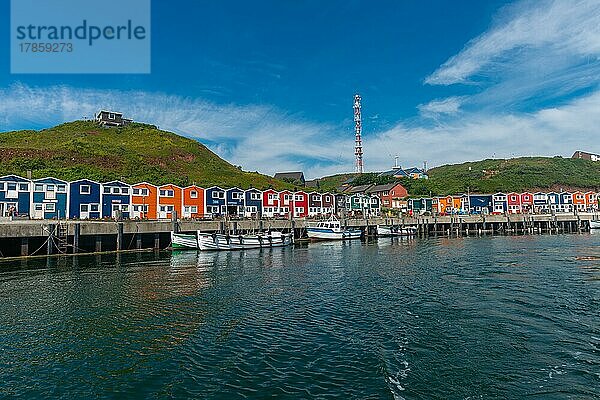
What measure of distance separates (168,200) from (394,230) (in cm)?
4159

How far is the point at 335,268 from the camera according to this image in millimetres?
36469

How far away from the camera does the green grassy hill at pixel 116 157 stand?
329 feet

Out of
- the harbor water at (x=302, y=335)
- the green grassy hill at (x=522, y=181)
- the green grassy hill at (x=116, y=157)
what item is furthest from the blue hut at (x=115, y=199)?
the green grassy hill at (x=522, y=181)

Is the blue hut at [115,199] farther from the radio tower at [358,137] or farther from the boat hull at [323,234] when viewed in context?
the radio tower at [358,137]

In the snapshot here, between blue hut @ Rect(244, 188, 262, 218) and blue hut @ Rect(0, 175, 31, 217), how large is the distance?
35500mm

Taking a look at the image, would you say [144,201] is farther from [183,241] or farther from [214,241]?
[214,241]

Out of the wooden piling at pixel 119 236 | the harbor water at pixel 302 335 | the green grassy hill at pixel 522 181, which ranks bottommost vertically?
the harbor water at pixel 302 335

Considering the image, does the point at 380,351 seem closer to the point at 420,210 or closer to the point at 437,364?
the point at 437,364

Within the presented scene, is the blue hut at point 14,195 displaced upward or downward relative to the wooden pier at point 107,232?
upward

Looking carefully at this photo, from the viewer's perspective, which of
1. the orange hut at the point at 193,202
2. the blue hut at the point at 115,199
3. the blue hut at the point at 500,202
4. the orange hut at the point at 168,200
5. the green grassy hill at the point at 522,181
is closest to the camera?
the blue hut at the point at 115,199

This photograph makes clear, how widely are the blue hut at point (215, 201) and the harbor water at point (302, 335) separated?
45332mm

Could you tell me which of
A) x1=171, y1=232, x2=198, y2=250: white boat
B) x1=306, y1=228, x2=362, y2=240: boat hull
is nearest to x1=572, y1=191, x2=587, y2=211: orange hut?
x1=306, y1=228, x2=362, y2=240: boat hull

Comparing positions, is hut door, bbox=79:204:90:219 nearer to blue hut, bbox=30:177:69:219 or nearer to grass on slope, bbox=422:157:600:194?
blue hut, bbox=30:177:69:219

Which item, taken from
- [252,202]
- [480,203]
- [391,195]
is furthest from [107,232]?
[480,203]
